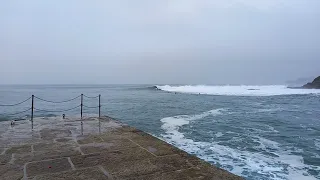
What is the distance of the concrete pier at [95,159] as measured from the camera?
395cm

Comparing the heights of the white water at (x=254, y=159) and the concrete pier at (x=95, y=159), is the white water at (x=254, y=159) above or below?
below

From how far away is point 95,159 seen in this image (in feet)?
15.6

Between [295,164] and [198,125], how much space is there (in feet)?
21.2

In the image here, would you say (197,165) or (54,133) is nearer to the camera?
(197,165)

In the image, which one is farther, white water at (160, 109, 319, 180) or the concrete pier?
white water at (160, 109, 319, 180)

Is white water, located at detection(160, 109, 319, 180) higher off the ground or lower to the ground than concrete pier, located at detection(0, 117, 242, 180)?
lower

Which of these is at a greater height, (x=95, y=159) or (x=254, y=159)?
(x=95, y=159)

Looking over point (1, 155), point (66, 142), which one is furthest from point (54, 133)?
point (1, 155)

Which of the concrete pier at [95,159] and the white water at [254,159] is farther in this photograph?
the white water at [254,159]

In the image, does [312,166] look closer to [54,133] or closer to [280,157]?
[280,157]

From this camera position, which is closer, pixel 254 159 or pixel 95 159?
pixel 95 159

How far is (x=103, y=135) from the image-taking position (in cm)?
711

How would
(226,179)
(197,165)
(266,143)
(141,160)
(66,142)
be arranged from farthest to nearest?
(266,143)
(66,142)
(141,160)
(197,165)
(226,179)

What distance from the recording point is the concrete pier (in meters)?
3.95
